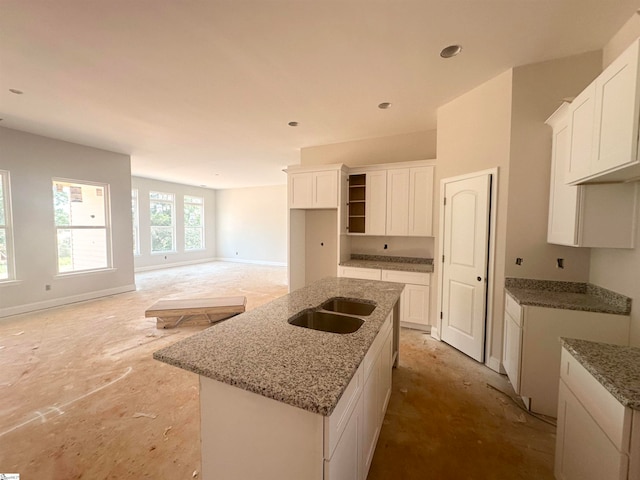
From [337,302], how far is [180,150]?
4.96 meters

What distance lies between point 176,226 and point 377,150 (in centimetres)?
786

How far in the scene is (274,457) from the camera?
0.99 meters

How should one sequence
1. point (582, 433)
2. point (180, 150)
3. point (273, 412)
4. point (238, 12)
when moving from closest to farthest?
point (273, 412) < point (582, 433) < point (238, 12) < point (180, 150)

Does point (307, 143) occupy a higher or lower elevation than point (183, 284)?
higher

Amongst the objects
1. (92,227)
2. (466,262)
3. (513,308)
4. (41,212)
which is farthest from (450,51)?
(92,227)

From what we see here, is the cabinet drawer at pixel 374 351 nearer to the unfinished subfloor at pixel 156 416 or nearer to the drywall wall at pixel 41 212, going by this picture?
the unfinished subfloor at pixel 156 416

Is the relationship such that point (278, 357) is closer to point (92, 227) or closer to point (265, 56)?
point (265, 56)

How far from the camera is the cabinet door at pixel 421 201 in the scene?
3.73 m

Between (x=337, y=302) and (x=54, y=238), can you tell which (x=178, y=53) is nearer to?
(x=337, y=302)

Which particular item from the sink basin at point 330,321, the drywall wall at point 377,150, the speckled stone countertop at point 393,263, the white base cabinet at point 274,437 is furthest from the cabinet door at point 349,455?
the drywall wall at point 377,150

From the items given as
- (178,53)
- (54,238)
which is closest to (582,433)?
(178,53)

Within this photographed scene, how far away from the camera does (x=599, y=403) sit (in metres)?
1.11

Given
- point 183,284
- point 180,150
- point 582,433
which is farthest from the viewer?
point 183,284

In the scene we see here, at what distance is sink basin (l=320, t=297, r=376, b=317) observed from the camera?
2.10 m
